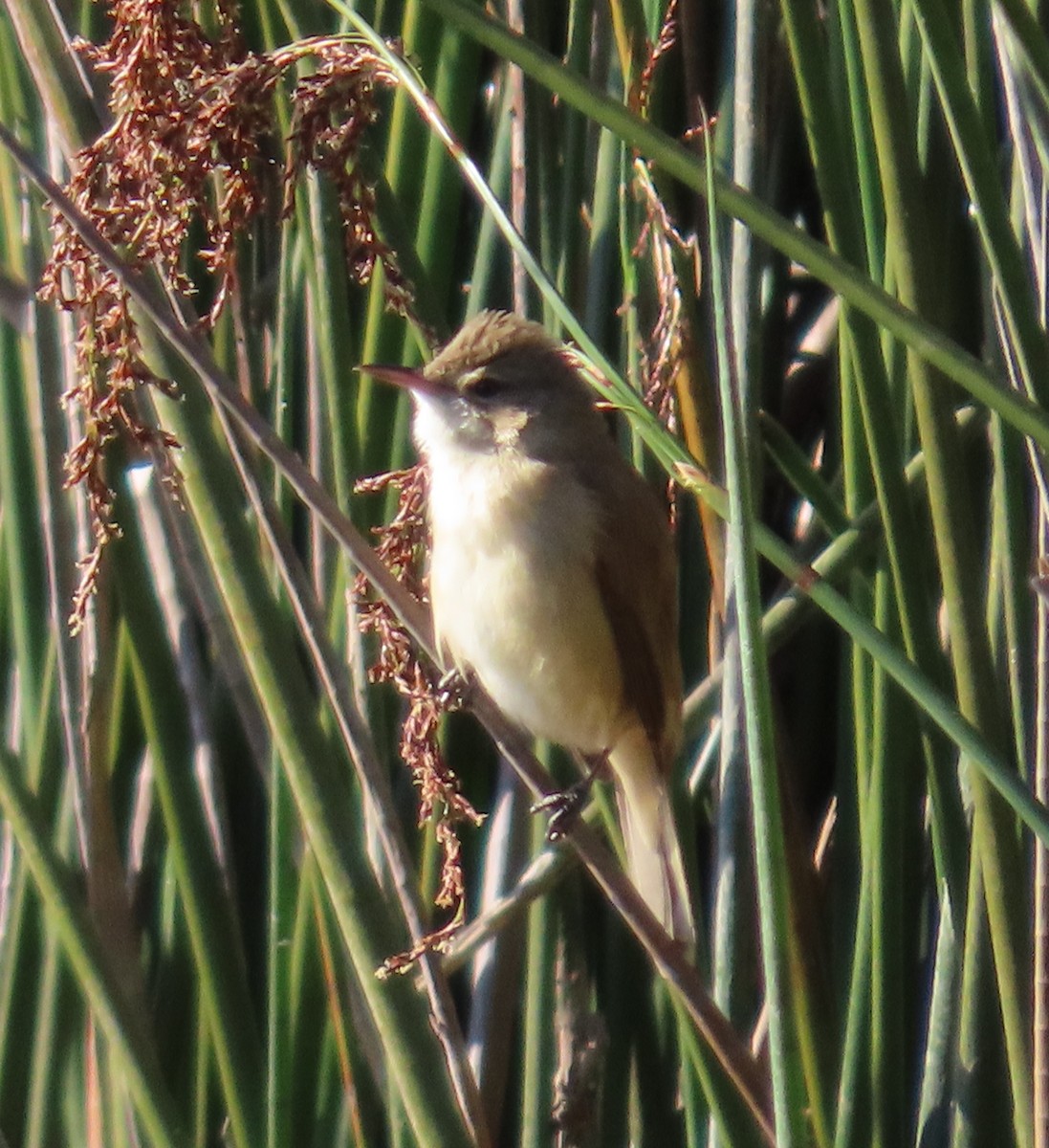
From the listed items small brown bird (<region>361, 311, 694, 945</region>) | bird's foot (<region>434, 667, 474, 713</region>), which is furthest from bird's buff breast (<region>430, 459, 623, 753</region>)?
bird's foot (<region>434, 667, 474, 713</region>)

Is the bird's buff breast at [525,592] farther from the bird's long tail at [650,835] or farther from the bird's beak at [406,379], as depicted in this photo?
the bird's beak at [406,379]

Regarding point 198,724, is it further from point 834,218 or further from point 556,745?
point 834,218

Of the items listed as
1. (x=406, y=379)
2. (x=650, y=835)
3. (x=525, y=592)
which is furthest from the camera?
(x=525, y=592)

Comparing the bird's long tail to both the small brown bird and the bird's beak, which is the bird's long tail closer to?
the small brown bird

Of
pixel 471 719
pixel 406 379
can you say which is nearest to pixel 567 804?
pixel 471 719

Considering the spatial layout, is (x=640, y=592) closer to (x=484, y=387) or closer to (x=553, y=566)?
(x=553, y=566)

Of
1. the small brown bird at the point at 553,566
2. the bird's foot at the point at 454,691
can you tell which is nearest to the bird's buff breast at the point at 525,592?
the small brown bird at the point at 553,566

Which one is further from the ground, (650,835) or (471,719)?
(471,719)
